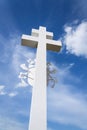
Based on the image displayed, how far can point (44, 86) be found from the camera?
5191mm

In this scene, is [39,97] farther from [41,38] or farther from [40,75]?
[41,38]

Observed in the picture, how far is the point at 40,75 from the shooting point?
5.38 meters

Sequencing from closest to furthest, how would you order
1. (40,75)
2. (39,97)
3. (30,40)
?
(39,97)
(40,75)
(30,40)

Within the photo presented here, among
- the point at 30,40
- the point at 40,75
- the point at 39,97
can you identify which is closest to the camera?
the point at 39,97

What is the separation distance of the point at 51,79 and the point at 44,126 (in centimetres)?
165

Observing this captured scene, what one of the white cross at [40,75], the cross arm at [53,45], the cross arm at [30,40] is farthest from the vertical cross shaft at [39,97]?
the cross arm at [53,45]

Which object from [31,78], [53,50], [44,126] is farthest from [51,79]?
[44,126]

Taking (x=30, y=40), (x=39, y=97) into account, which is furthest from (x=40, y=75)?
(x=30, y=40)

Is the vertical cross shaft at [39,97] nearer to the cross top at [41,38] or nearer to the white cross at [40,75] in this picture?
the white cross at [40,75]

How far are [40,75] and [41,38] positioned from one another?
1.46 m

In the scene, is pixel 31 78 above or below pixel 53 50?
below

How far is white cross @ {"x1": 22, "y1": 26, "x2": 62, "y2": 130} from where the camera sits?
15.3 feet

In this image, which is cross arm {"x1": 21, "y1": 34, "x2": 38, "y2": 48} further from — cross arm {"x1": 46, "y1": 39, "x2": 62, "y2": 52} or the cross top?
cross arm {"x1": 46, "y1": 39, "x2": 62, "y2": 52}

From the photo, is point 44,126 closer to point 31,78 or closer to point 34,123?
point 34,123
